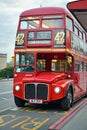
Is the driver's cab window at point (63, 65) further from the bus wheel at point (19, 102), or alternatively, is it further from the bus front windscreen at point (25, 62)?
the bus wheel at point (19, 102)

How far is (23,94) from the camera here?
1491 cm

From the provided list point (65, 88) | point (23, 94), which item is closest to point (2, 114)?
point (23, 94)

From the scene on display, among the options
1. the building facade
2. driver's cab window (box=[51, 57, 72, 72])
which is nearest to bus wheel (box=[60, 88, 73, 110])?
driver's cab window (box=[51, 57, 72, 72])

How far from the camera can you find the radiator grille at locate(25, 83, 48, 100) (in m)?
14.5

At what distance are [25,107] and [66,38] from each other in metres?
3.22

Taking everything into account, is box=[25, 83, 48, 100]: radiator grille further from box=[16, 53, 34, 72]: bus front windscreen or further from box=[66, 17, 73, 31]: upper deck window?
box=[66, 17, 73, 31]: upper deck window

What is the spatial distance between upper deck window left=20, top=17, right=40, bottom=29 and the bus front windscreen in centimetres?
119

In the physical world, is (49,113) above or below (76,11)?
below

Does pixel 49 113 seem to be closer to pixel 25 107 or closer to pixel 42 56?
pixel 25 107

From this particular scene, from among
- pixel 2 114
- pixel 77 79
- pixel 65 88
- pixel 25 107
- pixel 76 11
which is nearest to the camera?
pixel 76 11

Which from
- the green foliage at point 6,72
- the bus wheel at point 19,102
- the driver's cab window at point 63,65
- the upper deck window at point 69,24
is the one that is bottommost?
the green foliage at point 6,72

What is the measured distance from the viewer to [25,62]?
15555 millimetres

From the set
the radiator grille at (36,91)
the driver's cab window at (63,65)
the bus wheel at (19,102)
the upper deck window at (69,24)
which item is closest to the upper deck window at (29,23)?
the upper deck window at (69,24)

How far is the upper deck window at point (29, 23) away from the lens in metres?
15.8
